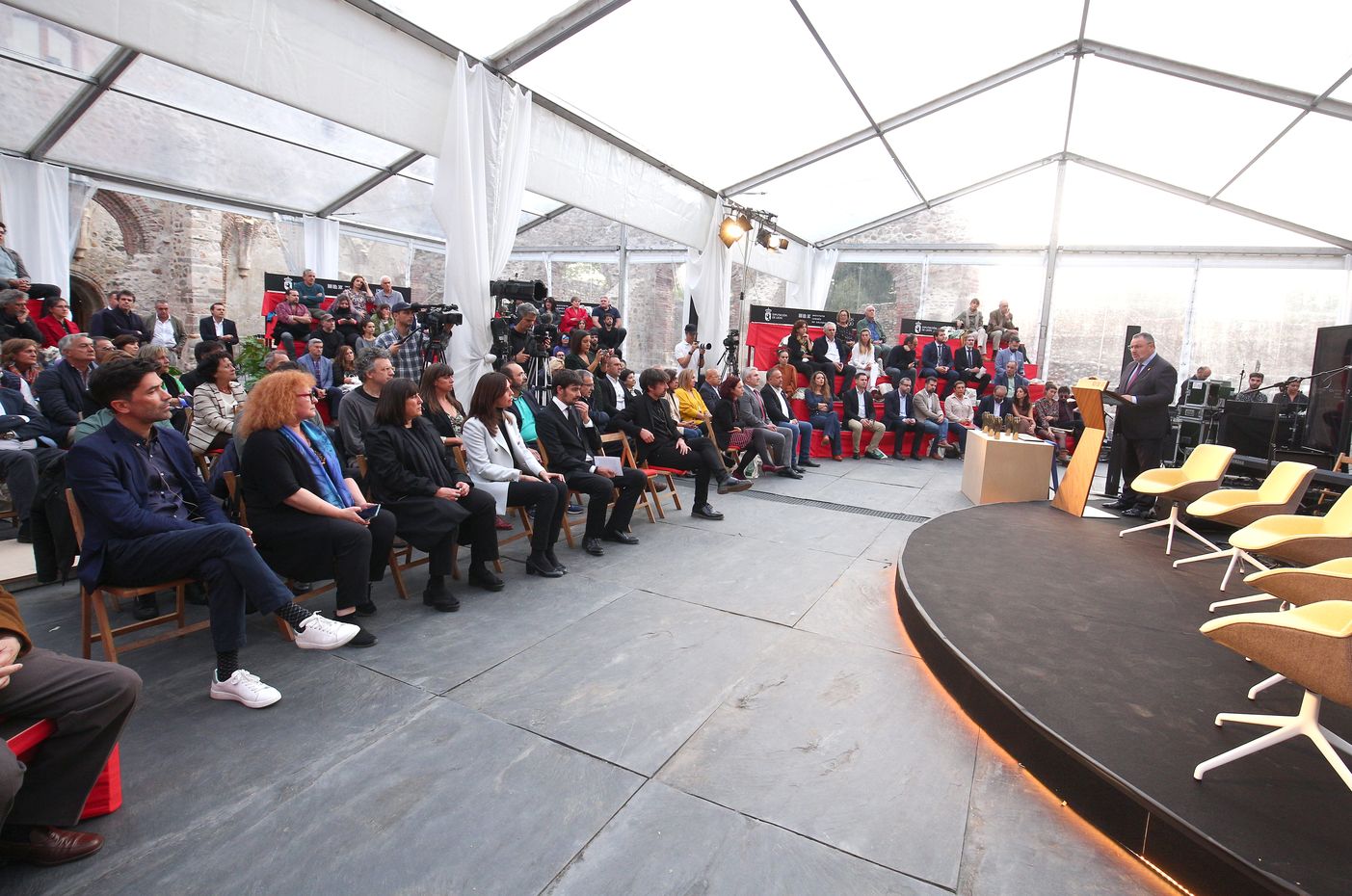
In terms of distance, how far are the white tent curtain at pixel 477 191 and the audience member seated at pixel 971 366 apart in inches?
268

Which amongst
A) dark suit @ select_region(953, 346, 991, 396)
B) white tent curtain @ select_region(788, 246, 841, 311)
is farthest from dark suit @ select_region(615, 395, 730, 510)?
white tent curtain @ select_region(788, 246, 841, 311)

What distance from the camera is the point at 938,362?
967 cm

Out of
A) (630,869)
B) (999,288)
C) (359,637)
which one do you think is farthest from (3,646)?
(999,288)

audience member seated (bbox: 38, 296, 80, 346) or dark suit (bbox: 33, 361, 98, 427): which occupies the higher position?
audience member seated (bbox: 38, 296, 80, 346)

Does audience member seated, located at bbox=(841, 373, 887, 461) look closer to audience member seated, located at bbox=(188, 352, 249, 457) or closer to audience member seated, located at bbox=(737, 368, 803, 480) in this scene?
audience member seated, located at bbox=(737, 368, 803, 480)

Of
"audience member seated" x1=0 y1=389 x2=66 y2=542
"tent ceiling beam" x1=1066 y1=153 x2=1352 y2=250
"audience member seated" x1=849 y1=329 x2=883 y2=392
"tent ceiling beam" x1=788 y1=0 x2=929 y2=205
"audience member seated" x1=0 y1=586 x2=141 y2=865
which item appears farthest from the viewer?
"tent ceiling beam" x1=1066 y1=153 x2=1352 y2=250

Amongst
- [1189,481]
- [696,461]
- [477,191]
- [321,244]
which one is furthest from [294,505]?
[321,244]

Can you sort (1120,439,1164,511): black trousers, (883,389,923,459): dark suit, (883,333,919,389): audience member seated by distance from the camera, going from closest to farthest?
1. (1120,439,1164,511): black trousers
2. (883,389,923,459): dark suit
3. (883,333,919,389): audience member seated

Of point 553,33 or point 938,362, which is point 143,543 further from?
point 938,362

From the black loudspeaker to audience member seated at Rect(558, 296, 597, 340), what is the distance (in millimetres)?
8088

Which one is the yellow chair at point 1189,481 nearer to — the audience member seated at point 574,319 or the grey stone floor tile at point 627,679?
the grey stone floor tile at point 627,679

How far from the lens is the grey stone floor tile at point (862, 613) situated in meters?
3.13

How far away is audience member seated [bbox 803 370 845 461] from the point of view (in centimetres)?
845

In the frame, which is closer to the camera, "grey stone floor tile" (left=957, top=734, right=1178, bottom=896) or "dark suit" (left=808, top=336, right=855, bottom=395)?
"grey stone floor tile" (left=957, top=734, right=1178, bottom=896)
